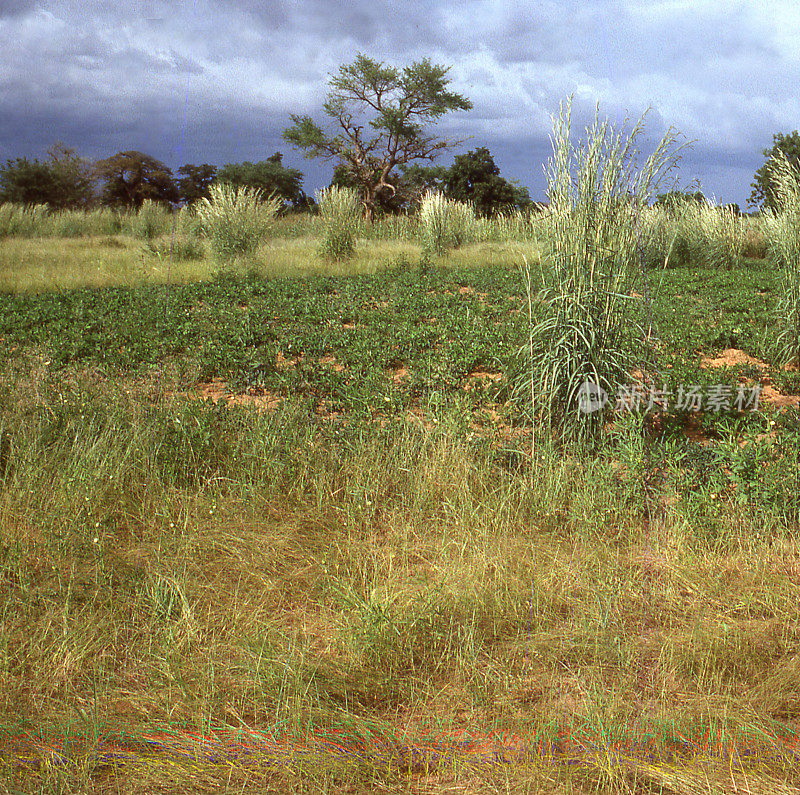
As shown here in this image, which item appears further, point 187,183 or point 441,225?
point 187,183

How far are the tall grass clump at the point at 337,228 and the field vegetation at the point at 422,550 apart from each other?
8.90 meters

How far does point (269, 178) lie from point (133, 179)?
6.83m

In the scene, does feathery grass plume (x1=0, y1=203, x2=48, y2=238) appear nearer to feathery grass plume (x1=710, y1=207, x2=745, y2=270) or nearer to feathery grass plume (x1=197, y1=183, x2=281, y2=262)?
feathery grass plume (x1=197, y1=183, x2=281, y2=262)

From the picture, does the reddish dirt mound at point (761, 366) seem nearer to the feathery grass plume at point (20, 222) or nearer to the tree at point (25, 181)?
the feathery grass plume at point (20, 222)

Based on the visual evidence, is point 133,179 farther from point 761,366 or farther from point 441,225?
point 761,366

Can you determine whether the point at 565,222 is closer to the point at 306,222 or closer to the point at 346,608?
the point at 346,608

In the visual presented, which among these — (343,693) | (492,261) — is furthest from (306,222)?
(343,693)

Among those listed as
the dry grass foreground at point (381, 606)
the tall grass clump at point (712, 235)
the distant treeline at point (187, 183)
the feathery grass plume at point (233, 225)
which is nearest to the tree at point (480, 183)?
the distant treeline at point (187, 183)

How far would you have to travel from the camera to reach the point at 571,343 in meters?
3.88

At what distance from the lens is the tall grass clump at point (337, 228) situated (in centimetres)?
1439

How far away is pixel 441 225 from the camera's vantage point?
15562 millimetres

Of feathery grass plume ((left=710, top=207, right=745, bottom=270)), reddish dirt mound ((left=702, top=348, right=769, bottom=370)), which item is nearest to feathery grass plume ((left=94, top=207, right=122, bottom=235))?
feathery grass plume ((left=710, top=207, right=745, bottom=270))

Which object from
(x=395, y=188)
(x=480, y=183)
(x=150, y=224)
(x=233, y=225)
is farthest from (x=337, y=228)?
(x=480, y=183)

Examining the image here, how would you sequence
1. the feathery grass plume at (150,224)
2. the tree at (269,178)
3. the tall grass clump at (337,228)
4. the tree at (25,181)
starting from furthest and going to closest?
the tree at (269,178)
the tree at (25,181)
the feathery grass plume at (150,224)
the tall grass clump at (337,228)
